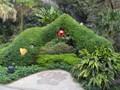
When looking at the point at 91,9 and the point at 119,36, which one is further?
the point at 91,9

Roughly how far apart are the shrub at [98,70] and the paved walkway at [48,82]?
50 cm

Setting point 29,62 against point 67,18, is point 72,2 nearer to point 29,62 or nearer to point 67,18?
point 67,18

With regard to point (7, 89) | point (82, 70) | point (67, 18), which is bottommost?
point (7, 89)

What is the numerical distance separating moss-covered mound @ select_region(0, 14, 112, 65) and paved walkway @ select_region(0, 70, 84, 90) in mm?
1824

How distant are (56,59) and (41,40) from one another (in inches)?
64.5

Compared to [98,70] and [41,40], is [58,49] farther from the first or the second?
[98,70]

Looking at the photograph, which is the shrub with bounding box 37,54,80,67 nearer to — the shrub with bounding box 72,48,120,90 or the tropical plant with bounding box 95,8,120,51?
the shrub with bounding box 72,48,120,90

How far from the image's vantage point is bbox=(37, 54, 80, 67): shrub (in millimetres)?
14097

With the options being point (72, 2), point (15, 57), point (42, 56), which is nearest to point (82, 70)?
point (42, 56)

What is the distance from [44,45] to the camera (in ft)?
51.3

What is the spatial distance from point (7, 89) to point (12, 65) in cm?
290

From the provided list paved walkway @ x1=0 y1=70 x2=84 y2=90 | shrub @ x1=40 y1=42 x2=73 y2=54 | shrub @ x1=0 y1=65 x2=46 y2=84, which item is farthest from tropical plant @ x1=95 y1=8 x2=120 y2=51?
shrub @ x1=0 y1=65 x2=46 y2=84

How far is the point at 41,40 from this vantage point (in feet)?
50.0

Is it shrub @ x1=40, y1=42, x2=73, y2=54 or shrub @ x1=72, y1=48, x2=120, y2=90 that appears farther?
shrub @ x1=40, y1=42, x2=73, y2=54
